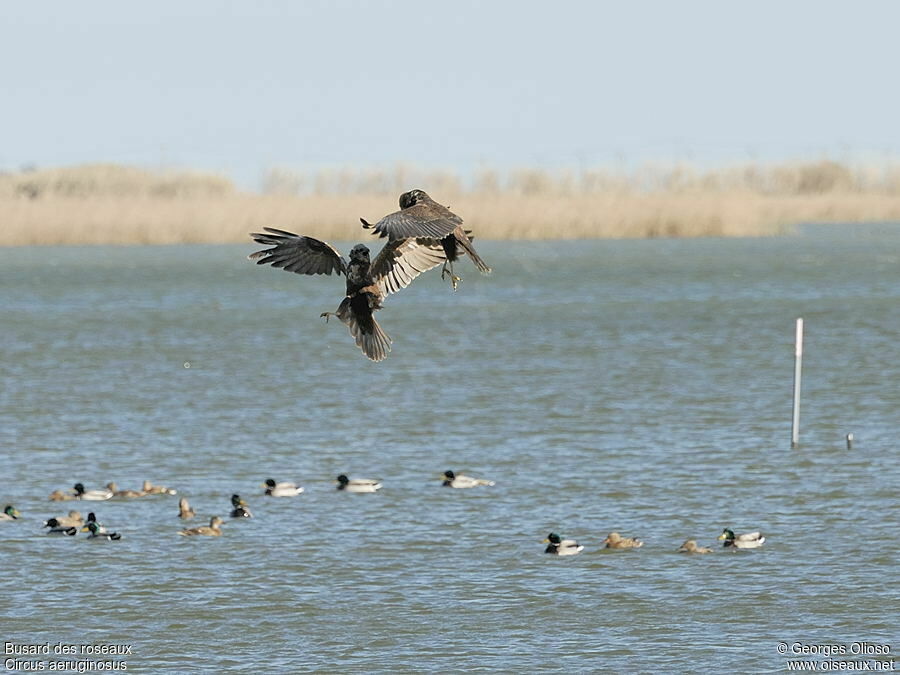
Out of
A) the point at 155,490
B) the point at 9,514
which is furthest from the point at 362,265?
the point at 155,490

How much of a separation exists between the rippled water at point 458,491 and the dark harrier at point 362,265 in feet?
26.6

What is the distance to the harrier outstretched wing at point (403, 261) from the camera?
9680 millimetres

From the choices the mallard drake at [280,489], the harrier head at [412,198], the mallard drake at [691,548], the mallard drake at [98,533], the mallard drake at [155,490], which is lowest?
the mallard drake at [98,533]

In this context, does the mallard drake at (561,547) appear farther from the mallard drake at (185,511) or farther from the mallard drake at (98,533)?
the mallard drake at (98,533)

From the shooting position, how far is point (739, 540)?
21.4 metres

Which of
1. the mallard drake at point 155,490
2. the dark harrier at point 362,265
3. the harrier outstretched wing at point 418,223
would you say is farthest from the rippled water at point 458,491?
the harrier outstretched wing at point 418,223

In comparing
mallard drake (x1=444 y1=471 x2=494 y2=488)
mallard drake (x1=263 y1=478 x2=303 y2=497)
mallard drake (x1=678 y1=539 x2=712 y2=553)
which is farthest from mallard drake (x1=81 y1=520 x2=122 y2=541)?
mallard drake (x1=678 y1=539 x2=712 y2=553)

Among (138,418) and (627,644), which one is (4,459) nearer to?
(138,418)

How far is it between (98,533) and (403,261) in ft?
44.6

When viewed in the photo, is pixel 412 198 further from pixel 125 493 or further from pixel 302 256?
pixel 125 493

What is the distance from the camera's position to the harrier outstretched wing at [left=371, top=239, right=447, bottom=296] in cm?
968

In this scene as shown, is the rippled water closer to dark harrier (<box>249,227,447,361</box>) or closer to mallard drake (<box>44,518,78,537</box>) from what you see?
mallard drake (<box>44,518,78,537</box>)

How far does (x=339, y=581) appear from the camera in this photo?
66.8 ft

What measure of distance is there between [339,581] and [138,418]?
14899 mm
